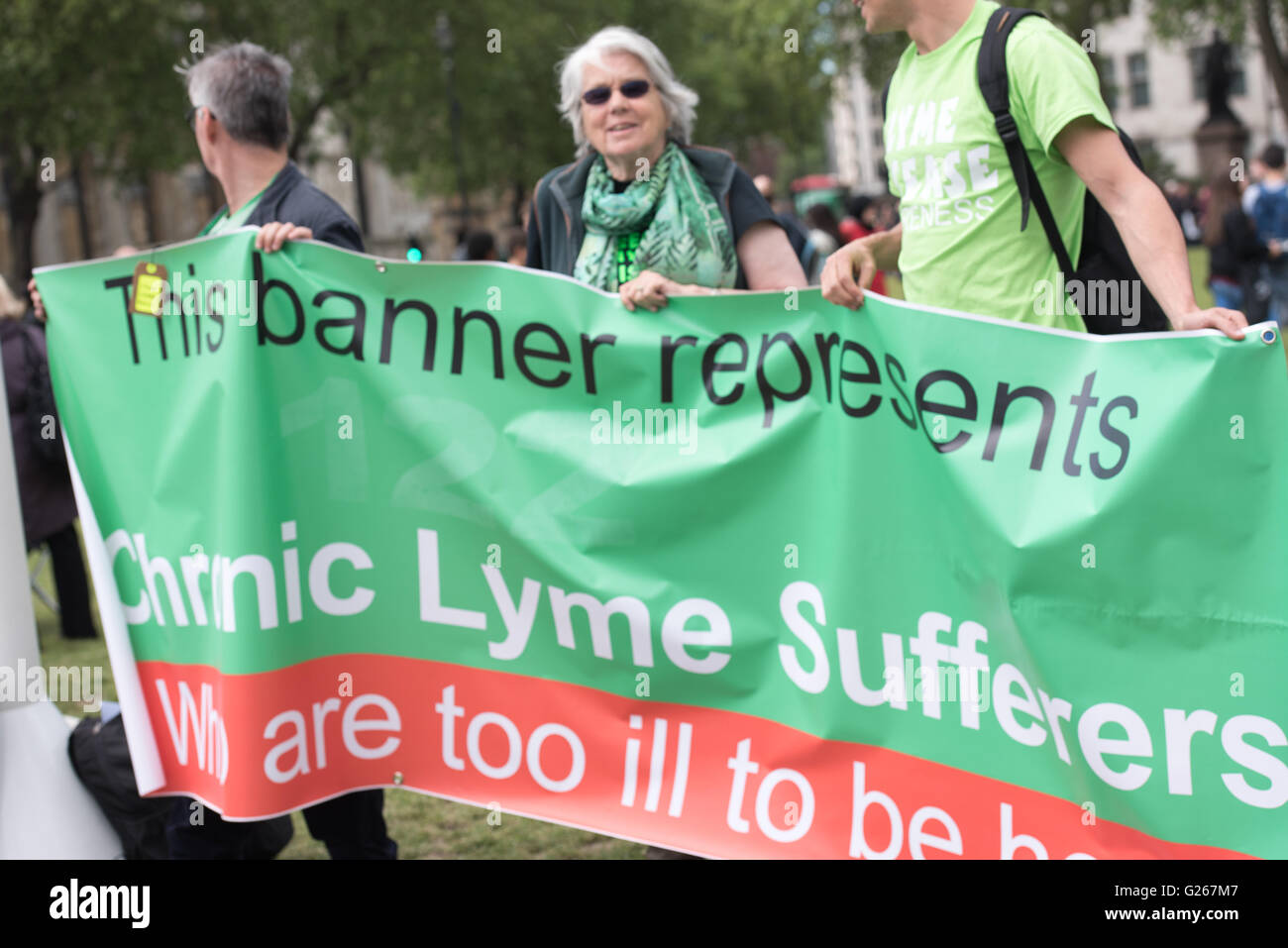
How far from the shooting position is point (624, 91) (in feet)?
11.9

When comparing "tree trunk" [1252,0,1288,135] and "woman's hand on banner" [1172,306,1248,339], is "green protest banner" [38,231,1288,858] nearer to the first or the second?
"woman's hand on banner" [1172,306,1248,339]

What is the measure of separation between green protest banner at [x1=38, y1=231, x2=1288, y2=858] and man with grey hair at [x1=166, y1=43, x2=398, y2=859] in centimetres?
14

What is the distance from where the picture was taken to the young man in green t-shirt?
9.30ft

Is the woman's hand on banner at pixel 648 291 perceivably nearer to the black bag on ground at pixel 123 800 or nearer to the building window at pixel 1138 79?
the black bag on ground at pixel 123 800

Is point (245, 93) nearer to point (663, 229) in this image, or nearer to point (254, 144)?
point (254, 144)

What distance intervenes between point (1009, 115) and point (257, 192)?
6.46 feet

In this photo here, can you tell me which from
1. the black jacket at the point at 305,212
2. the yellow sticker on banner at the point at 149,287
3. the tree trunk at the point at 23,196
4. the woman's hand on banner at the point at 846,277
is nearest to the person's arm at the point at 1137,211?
the woman's hand on banner at the point at 846,277

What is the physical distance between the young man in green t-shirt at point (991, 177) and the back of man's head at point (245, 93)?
62.2 inches

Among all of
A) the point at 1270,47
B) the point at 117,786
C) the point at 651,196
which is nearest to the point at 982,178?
the point at 651,196

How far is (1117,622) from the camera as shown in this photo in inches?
109

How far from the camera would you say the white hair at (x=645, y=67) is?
12.0 ft

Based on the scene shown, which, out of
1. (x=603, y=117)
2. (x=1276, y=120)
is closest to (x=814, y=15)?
(x=603, y=117)

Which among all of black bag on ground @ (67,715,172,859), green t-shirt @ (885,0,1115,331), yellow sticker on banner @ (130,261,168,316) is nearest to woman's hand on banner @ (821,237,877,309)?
green t-shirt @ (885,0,1115,331)

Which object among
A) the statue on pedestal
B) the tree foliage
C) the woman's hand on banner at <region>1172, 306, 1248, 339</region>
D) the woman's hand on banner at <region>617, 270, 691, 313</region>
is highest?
the tree foliage
